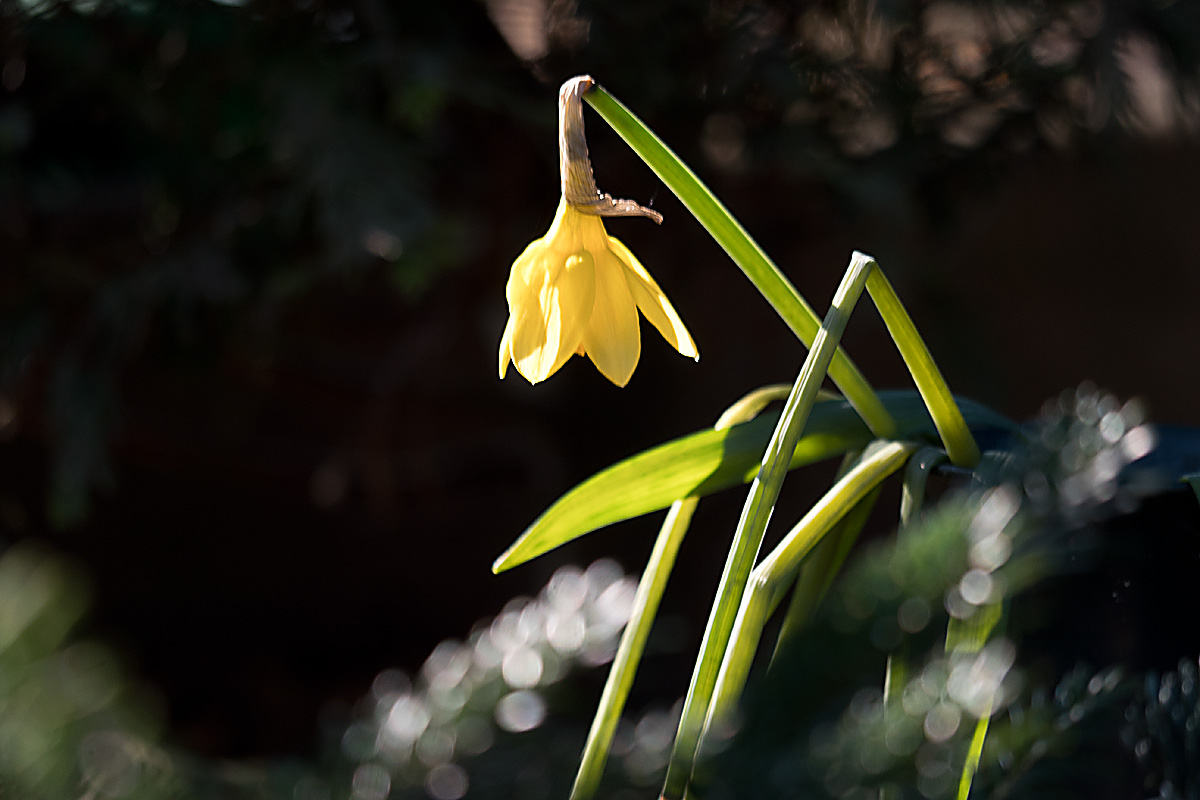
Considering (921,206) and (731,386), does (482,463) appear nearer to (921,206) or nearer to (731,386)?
(731,386)

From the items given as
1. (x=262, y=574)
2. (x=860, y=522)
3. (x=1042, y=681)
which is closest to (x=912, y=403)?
(x=860, y=522)

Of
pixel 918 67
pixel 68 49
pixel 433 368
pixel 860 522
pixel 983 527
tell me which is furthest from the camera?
pixel 433 368

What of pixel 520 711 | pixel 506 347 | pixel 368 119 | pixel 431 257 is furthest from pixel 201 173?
pixel 520 711

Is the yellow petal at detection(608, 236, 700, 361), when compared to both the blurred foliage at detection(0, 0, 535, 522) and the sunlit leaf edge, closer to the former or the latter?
the sunlit leaf edge

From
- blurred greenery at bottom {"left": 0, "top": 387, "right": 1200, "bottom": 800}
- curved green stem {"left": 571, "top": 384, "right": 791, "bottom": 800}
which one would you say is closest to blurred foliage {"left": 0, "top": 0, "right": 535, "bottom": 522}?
curved green stem {"left": 571, "top": 384, "right": 791, "bottom": 800}

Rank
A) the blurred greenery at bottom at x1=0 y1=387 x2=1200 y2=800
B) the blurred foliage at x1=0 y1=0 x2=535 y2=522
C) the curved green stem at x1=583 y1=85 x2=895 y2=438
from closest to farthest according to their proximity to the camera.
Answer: the blurred greenery at bottom at x1=0 y1=387 x2=1200 y2=800 < the curved green stem at x1=583 y1=85 x2=895 y2=438 < the blurred foliage at x1=0 y1=0 x2=535 y2=522

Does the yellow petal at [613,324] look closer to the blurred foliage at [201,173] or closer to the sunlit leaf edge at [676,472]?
the sunlit leaf edge at [676,472]

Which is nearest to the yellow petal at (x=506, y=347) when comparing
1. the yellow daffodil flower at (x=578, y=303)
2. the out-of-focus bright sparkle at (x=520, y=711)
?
the yellow daffodil flower at (x=578, y=303)
